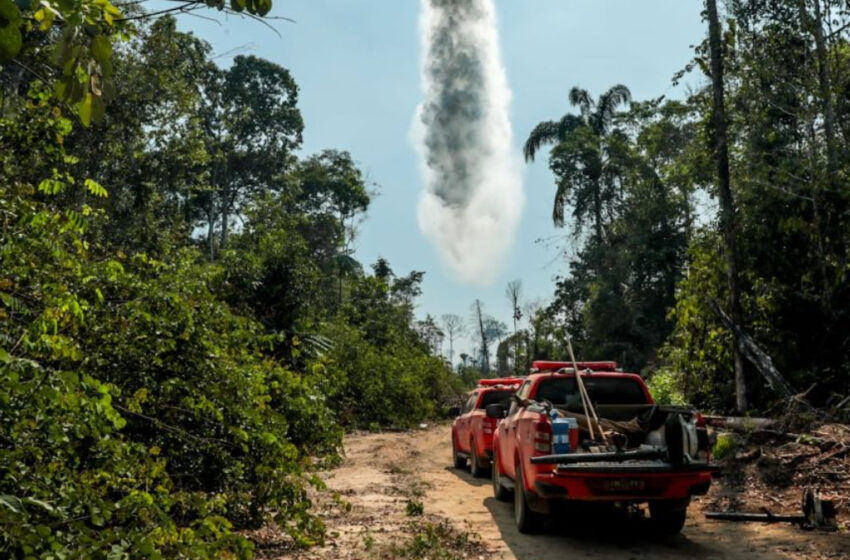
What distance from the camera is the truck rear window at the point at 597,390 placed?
950 cm

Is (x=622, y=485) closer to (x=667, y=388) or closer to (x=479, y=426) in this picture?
(x=479, y=426)

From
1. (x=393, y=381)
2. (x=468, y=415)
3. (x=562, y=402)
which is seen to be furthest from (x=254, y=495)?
(x=393, y=381)

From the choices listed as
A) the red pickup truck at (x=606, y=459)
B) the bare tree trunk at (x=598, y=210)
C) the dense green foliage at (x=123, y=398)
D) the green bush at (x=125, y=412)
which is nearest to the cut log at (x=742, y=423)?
the red pickup truck at (x=606, y=459)

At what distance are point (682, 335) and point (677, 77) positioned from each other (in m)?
6.06

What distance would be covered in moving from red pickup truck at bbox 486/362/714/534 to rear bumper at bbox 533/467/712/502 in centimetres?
1

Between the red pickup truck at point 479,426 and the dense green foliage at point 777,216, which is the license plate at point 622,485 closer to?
the red pickup truck at point 479,426

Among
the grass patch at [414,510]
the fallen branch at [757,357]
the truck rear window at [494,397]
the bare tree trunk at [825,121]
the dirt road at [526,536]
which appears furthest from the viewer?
the bare tree trunk at [825,121]

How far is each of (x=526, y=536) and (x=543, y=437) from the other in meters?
1.30

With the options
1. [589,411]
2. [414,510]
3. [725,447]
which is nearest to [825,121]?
[725,447]

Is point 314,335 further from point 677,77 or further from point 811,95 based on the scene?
point 811,95

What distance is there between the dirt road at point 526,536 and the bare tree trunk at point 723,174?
5693 mm

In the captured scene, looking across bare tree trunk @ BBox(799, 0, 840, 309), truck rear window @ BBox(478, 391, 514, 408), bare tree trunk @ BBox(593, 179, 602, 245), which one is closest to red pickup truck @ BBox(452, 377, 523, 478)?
truck rear window @ BBox(478, 391, 514, 408)

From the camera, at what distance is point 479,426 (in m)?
13.1

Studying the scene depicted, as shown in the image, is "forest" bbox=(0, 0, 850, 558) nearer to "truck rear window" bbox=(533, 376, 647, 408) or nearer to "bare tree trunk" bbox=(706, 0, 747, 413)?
"bare tree trunk" bbox=(706, 0, 747, 413)
